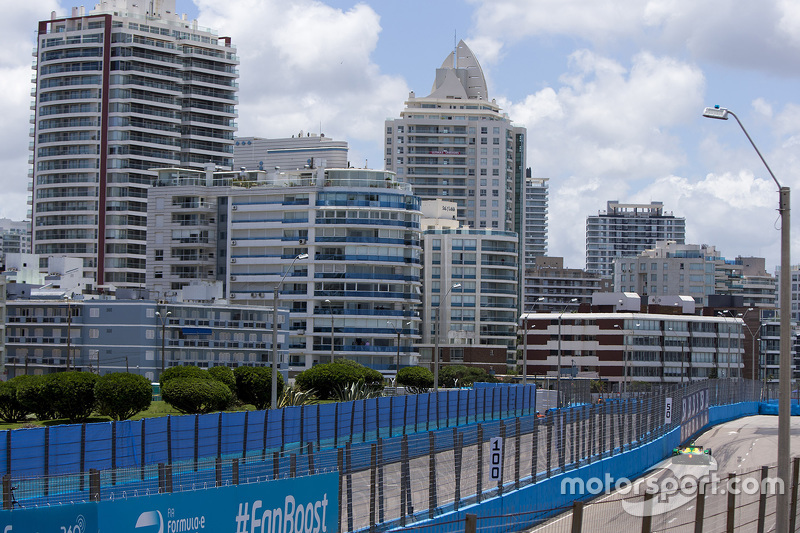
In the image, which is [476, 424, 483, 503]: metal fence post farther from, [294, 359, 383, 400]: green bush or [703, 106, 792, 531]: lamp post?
[294, 359, 383, 400]: green bush

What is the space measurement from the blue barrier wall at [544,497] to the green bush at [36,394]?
110 ft

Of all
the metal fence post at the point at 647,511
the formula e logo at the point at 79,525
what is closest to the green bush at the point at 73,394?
the metal fence post at the point at 647,511

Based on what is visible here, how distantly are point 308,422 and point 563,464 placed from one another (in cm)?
1318

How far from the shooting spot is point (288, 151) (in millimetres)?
160125

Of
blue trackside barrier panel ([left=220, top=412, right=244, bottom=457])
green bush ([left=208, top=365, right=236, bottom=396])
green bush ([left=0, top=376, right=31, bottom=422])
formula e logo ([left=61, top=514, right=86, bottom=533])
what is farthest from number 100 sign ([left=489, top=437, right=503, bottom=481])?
green bush ([left=208, top=365, right=236, bottom=396])

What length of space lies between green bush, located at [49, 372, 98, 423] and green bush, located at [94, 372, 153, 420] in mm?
1300

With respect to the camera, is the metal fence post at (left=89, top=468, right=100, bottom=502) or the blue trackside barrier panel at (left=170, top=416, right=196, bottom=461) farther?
the blue trackside barrier panel at (left=170, top=416, right=196, bottom=461)

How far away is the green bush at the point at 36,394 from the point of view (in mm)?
62250

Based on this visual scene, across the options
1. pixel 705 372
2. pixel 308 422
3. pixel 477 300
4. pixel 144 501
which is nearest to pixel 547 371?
pixel 477 300

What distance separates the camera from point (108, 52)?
15062 centimetres

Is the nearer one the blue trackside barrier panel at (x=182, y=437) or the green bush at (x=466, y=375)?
the blue trackside barrier panel at (x=182, y=437)

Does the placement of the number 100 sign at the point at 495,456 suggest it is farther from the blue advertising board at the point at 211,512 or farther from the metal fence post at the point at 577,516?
the metal fence post at the point at 577,516

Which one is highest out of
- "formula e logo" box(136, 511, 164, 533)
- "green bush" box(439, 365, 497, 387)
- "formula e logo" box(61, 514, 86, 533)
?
"formula e logo" box(61, 514, 86, 533)
